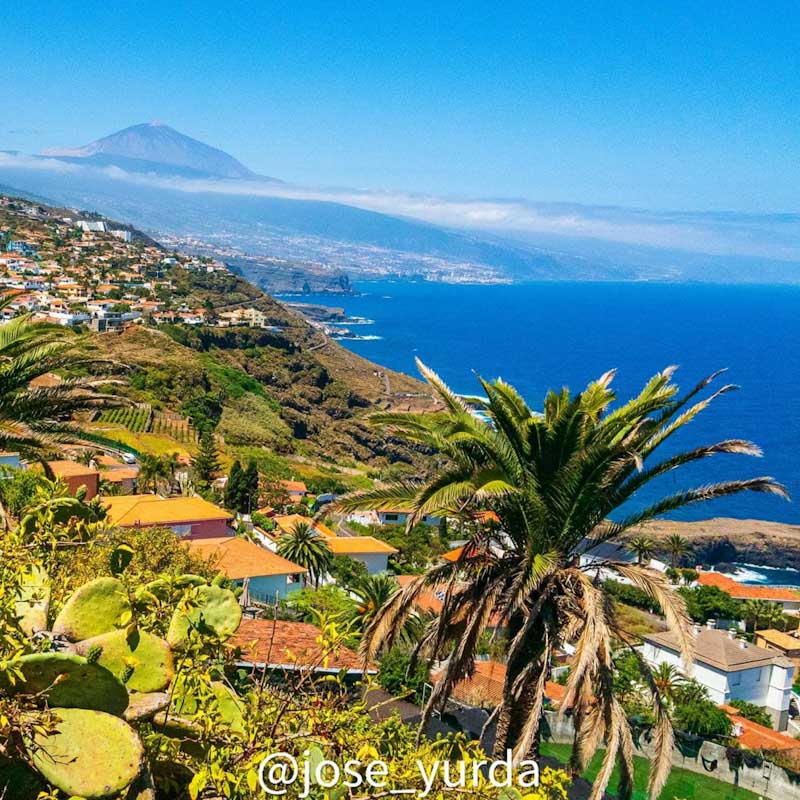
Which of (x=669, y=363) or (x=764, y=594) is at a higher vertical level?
(x=764, y=594)

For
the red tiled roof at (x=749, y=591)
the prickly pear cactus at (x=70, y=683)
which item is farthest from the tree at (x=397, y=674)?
the red tiled roof at (x=749, y=591)

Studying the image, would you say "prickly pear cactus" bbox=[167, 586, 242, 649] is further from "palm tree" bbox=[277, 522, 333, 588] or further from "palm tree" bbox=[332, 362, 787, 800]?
"palm tree" bbox=[277, 522, 333, 588]

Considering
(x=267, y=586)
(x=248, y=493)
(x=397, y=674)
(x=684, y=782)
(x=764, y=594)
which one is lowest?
(x=764, y=594)

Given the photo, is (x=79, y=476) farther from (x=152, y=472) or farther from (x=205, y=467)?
(x=205, y=467)

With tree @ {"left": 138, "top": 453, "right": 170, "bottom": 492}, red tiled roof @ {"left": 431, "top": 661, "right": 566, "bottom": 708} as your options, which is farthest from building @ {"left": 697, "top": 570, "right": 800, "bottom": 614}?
tree @ {"left": 138, "top": 453, "right": 170, "bottom": 492}

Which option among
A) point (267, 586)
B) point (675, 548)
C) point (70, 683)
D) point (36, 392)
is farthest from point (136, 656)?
point (675, 548)

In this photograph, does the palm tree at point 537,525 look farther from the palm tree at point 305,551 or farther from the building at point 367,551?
the building at point 367,551

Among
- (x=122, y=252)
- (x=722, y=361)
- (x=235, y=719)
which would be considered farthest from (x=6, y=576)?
(x=722, y=361)

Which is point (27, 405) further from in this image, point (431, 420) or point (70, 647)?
point (70, 647)
